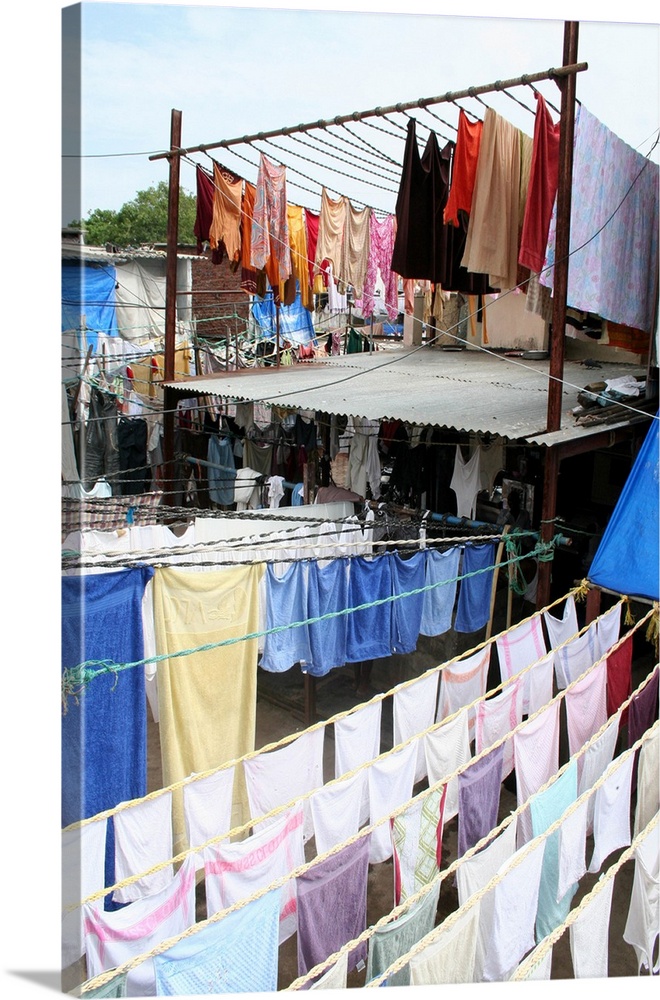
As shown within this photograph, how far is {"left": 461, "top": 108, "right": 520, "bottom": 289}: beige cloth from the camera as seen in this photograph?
27.7 feet

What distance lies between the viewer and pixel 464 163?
853 centimetres

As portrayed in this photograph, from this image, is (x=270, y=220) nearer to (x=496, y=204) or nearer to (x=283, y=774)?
(x=496, y=204)

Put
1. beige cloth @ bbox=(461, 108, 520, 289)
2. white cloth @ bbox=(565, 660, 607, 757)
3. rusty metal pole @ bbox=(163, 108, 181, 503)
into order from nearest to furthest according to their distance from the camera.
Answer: white cloth @ bbox=(565, 660, 607, 757) < beige cloth @ bbox=(461, 108, 520, 289) < rusty metal pole @ bbox=(163, 108, 181, 503)

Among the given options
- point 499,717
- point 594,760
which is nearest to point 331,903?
point 499,717

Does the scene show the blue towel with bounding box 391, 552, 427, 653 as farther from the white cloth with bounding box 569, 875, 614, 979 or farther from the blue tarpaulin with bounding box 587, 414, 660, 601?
the white cloth with bounding box 569, 875, 614, 979

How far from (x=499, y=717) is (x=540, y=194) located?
205 inches

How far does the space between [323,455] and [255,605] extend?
7366 mm

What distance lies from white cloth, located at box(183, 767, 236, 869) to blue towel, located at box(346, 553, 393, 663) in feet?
8.36

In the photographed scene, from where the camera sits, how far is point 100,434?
15445 millimetres

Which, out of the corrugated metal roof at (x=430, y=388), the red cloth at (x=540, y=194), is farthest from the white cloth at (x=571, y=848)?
the red cloth at (x=540, y=194)

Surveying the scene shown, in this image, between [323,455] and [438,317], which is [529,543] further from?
[438,317]

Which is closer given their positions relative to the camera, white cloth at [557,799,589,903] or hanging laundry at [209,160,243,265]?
white cloth at [557,799,589,903]

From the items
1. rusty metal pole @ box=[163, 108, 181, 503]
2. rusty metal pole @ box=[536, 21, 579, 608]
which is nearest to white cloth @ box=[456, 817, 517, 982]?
rusty metal pole @ box=[536, 21, 579, 608]

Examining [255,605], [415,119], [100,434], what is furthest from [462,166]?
[100,434]
